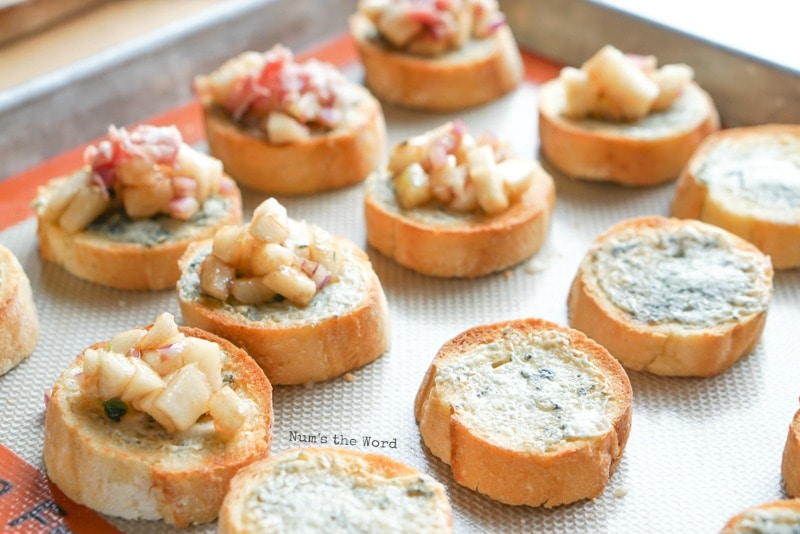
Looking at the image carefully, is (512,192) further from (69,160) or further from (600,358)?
(69,160)

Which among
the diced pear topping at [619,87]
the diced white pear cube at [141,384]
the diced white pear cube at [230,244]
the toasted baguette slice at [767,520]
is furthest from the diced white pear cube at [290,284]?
the diced pear topping at [619,87]

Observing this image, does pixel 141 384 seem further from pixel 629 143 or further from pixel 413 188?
pixel 629 143

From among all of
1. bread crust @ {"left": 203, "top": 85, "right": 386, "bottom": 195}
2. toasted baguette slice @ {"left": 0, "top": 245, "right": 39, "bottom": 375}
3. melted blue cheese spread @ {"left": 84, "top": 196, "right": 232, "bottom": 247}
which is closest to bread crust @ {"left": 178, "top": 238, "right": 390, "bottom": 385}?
melted blue cheese spread @ {"left": 84, "top": 196, "right": 232, "bottom": 247}

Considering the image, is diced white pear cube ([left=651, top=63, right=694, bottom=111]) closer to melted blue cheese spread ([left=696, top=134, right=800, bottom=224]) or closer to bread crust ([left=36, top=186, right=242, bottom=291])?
melted blue cheese spread ([left=696, top=134, right=800, bottom=224])

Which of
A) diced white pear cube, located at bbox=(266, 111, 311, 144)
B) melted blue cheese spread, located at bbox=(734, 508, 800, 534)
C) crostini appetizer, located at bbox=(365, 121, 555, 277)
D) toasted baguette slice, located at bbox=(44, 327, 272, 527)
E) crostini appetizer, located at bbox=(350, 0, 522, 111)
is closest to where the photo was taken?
melted blue cheese spread, located at bbox=(734, 508, 800, 534)

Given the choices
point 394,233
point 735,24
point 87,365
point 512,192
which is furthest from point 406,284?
point 735,24

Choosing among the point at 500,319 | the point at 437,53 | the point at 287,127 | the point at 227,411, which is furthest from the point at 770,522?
the point at 437,53
